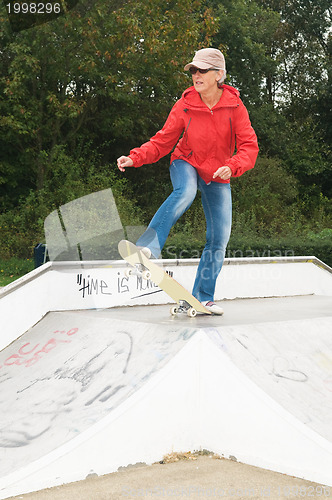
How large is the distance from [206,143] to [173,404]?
8.28 ft

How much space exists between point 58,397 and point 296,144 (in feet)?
71.1

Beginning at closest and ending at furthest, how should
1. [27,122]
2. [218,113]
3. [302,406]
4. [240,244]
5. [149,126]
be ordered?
[302,406]
[218,113]
[240,244]
[27,122]
[149,126]

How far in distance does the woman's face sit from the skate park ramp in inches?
86.5

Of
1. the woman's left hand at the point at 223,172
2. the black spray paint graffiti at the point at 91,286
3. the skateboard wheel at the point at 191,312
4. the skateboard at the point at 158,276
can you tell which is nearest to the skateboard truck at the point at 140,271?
the skateboard at the point at 158,276

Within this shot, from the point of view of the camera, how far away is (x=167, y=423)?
3869mm

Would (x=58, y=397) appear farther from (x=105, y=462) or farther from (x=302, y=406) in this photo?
(x=302, y=406)

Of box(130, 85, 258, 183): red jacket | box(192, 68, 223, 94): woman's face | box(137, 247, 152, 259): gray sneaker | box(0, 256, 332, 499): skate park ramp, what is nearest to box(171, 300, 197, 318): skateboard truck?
box(0, 256, 332, 499): skate park ramp

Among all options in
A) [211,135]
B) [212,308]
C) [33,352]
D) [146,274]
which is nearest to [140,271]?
[146,274]

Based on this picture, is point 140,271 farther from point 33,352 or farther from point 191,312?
point 33,352

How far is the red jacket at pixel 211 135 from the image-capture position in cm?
524

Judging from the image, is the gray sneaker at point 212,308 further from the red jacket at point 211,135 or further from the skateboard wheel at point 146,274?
the red jacket at point 211,135

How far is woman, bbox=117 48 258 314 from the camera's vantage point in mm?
5121

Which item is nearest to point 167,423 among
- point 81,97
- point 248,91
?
point 81,97

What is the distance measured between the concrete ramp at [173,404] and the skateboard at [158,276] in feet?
1.48
